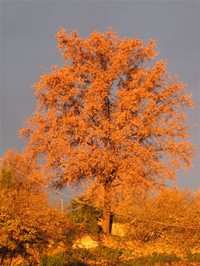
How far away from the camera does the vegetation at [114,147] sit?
2686cm

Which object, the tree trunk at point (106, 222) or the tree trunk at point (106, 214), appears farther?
the tree trunk at point (106, 222)

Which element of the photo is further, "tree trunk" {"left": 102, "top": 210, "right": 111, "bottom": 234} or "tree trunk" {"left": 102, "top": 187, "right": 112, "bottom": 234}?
"tree trunk" {"left": 102, "top": 210, "right": 111, "bottom": 234}

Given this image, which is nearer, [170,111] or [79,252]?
[79,252]

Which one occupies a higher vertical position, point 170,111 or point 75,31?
point 75,31

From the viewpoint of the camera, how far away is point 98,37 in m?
29.1

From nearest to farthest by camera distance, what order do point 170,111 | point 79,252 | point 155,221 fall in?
point 79,252, point 155,221, point 170,111

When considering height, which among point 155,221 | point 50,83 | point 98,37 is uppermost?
point 98,37

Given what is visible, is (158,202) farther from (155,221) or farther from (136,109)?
(136,109)

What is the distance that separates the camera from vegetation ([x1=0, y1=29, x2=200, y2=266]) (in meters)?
26.9

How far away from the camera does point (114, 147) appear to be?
2828 cm

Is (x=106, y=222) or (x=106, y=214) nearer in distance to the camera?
(x=106, y=214)

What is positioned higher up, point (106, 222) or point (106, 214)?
point (106, 214)

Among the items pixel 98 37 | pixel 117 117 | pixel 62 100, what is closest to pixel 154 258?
pixel 117 117

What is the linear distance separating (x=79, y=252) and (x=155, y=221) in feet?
18.3
